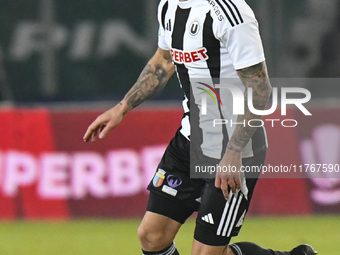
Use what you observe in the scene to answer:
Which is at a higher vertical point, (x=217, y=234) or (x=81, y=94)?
(x=217, y=234)

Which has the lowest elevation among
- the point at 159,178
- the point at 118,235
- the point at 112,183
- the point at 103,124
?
the point at 118,235

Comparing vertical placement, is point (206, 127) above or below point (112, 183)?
above

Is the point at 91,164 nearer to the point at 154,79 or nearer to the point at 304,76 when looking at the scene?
the point at 154,79

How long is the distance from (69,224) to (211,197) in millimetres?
3790

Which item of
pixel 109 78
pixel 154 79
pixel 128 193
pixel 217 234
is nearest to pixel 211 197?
pixel 217 234

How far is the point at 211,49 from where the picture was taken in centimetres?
452

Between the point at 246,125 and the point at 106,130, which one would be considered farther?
the point at 106,130

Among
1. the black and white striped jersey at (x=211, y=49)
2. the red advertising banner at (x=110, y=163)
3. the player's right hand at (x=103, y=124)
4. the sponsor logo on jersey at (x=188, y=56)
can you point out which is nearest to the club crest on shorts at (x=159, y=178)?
the black and white striped jersey at (x=211, y=49)

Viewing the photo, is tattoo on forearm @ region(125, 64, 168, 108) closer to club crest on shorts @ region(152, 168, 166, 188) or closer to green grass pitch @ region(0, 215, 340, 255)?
club crest on shorts @ region(152, 168, 166, 188)

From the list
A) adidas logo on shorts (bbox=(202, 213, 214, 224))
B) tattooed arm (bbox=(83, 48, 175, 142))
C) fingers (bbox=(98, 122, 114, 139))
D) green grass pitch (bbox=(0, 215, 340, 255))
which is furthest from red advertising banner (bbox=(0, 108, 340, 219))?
adidas logo on shorts (bbox=(202, 213, 214, 224))

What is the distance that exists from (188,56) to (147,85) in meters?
0.70

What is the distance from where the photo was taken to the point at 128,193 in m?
8.38

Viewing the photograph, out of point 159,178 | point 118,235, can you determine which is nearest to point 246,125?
point 159,178

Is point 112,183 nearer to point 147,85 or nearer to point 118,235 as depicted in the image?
point 118,235
